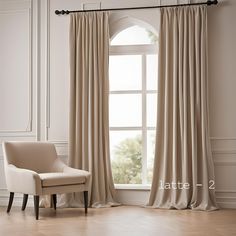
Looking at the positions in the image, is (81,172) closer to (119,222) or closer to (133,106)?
(119,222)

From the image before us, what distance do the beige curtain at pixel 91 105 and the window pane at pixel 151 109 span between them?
1.96 ft

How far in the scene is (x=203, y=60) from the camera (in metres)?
5.79

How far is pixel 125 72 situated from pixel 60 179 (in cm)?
189

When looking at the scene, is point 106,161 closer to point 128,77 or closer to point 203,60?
point 128,77

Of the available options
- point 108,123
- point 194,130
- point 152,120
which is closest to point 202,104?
point 194,130

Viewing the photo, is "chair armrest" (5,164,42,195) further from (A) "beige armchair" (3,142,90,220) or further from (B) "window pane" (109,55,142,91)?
(B) "window pane" (109,55,142,91)

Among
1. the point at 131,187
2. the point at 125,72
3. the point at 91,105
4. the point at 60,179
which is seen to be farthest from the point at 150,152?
the point at 60,179

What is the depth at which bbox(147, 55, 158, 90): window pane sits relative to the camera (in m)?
6.30

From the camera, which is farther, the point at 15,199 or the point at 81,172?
the point at 15,199

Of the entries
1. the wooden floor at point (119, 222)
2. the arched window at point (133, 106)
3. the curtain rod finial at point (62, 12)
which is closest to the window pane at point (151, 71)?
the arched window at point (133, 106)

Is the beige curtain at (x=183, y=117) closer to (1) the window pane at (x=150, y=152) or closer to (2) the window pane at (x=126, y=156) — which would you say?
(1) the window pane at (x=150, y=152)

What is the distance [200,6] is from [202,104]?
4.02 ft

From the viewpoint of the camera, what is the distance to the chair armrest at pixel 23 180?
508 cm

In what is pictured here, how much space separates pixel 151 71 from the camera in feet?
20.7
